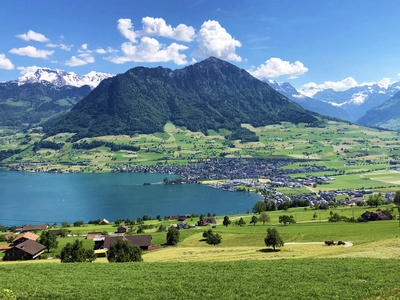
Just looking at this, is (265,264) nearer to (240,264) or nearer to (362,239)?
(240,264)

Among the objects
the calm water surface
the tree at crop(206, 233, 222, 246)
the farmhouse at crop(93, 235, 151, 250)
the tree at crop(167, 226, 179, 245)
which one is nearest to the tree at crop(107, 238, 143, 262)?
the farmhouse at crop(93, 235, 151, 250)

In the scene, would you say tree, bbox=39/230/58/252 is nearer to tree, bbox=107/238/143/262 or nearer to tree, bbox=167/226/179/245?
tree, bbox=167/226/179/245

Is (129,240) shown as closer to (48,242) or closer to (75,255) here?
(48,242)

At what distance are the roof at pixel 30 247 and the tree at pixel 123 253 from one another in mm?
24312

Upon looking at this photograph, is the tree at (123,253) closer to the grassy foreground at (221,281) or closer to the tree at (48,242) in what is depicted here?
the grassy foreground at (221,281)

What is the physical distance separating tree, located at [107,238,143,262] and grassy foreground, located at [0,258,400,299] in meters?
9.60

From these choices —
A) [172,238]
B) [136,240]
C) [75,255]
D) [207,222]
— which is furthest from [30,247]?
[207,222]

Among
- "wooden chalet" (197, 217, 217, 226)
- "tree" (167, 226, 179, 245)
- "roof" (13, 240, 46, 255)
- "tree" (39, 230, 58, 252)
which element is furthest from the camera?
"wooden chalet" (197, 217, 217, 226)

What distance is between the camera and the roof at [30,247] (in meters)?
56.0

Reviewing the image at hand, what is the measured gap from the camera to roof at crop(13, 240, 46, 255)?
56.0 meters

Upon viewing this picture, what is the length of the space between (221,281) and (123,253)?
2190 centimetres

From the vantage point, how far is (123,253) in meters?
41.7

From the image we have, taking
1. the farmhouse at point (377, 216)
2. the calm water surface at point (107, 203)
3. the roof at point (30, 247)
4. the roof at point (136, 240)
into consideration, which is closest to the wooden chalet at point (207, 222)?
the roof at point (136, 240)

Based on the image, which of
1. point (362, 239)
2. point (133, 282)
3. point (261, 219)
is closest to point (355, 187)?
point (261, 219)
